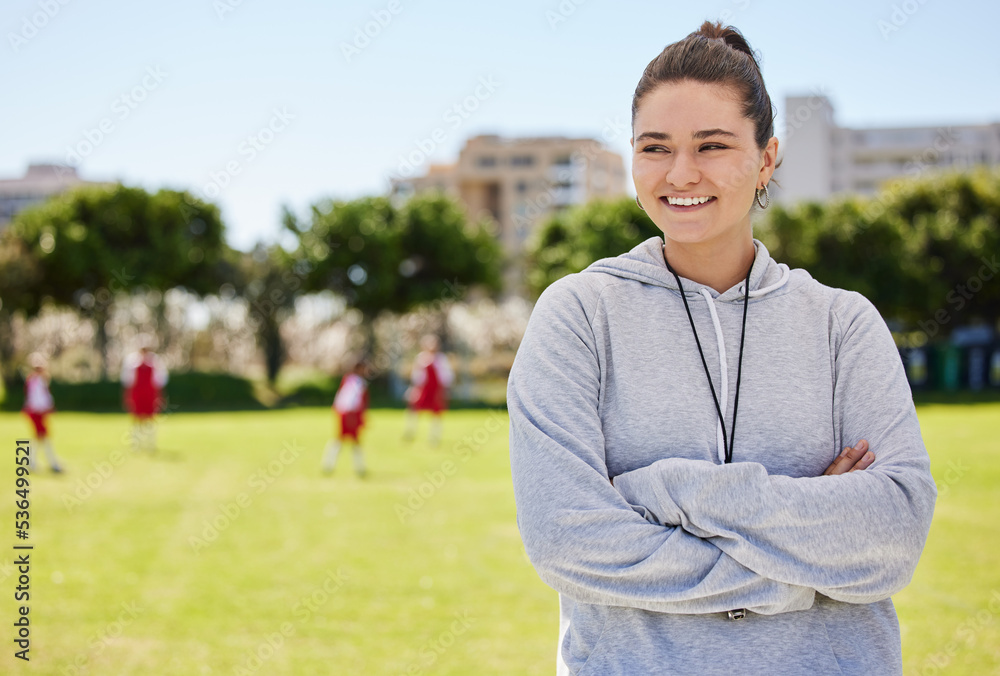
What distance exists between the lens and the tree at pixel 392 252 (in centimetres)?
3244

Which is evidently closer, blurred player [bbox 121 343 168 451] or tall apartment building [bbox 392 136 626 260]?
blurred player [bbox 121 343 168 451]

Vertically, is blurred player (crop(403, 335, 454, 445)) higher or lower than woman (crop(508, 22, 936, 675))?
lower

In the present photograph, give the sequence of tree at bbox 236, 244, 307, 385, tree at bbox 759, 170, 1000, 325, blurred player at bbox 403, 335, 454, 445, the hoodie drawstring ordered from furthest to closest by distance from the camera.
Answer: tree at bbox 236, 244, 307, 385, tree at bbox 759, 170, 1000, 325, blurred player at bbox 403, 335, 454, 445, the hoodie drawstring

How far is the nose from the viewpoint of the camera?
67.5 inches

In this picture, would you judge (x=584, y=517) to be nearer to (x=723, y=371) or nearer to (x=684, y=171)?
(x=723, y=371)

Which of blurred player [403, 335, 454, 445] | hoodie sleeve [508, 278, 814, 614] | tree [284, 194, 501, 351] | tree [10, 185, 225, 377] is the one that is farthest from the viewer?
tree [284, 194, 501, 351]

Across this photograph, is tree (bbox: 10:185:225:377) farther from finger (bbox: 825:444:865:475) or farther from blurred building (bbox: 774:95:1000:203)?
blurred building (bbox: 774:95:1000:203)

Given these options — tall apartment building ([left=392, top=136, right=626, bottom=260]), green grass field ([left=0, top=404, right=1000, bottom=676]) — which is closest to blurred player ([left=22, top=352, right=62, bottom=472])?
green grass field ([left=0, top=404, right=1000, bottom=676])

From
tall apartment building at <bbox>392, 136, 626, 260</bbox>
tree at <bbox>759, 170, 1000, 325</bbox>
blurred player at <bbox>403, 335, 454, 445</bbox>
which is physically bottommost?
blurred player at <bbox>403, 335, 454, 445</bbox>

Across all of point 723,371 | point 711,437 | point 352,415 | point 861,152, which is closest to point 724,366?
point 723,371

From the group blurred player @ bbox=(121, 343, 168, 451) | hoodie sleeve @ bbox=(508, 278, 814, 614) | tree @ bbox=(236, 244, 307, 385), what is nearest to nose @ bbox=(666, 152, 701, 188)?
hoodie sleeve @ bbox=(508, 278, 814, 614)

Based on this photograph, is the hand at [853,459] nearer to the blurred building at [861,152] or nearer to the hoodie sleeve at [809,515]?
the hoodie sleeve at [809,515]

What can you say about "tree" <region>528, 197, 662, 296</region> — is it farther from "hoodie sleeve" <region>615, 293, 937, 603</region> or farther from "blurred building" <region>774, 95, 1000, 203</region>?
"blurred building" <region>774, 95, 1000, 203</region>

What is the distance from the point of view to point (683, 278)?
6.06 feet
